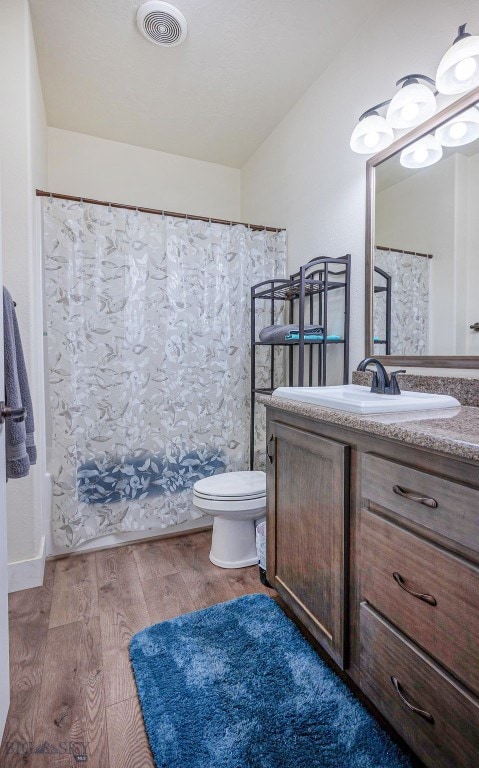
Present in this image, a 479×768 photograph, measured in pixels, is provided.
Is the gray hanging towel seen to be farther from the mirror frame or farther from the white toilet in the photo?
the mirror frame

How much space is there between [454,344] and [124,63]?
2.12m

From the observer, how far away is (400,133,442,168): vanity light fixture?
139 centimetres

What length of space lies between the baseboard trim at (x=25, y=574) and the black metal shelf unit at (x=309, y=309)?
121 cm

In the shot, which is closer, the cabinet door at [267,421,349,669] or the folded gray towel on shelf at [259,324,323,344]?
the cabinet door at [267,421,349,669]

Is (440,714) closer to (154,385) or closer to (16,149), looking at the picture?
(154,385)

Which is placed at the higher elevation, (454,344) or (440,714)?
(454,344)

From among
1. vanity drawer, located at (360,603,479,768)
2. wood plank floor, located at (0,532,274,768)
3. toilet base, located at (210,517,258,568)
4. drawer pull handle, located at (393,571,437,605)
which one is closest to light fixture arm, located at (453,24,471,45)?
drawer pull handle, located at (393,571,437,605)

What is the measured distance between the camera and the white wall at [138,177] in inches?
98.1

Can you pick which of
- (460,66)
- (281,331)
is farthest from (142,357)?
(460,66)

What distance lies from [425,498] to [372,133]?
58.6 inches

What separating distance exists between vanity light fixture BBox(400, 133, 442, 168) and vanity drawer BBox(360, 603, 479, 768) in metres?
1.56

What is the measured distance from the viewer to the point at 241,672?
49.3 inches

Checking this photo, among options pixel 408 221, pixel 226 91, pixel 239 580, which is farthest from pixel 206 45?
A: pixel 239 580

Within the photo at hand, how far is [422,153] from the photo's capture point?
57.1 inches
